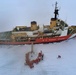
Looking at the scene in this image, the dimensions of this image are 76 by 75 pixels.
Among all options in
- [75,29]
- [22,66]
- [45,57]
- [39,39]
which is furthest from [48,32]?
[22,66]

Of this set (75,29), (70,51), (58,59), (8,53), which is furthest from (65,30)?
(8,53)

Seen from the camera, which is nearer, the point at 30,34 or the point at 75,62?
the point at 75,62

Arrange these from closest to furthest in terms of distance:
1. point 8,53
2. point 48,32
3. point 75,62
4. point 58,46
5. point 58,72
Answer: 1. point 58,72
2. point 75,62
3. point 8,53
4. point 58,46
5. point 48,32

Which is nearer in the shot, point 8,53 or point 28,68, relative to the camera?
point 28,68

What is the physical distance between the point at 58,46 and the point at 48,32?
0.54 meters

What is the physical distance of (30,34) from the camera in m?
5.37

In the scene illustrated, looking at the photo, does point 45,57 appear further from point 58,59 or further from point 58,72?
point 58,72

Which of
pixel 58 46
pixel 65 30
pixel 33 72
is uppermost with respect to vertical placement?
pixel 65 30

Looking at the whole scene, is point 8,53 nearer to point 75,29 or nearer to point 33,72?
point 33,72

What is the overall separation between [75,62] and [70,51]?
54cm

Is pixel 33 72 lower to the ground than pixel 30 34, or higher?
lower

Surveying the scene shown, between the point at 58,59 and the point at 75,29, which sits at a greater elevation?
the point at 75,29

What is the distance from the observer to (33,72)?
3.90 m

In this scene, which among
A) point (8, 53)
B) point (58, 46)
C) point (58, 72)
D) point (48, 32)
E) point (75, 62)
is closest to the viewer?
point (58, 72)
